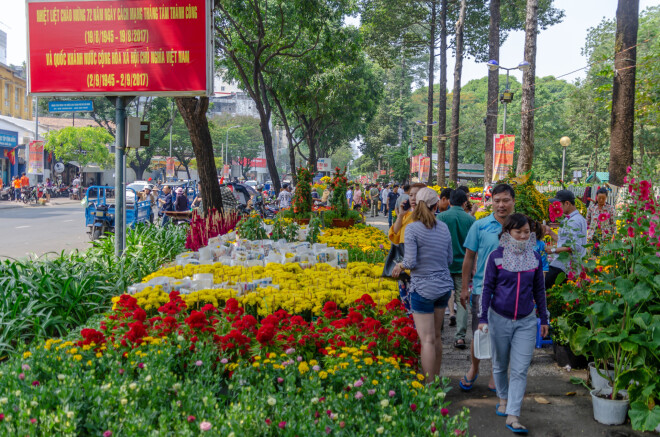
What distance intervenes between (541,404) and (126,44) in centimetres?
710

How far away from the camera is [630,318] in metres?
4.48

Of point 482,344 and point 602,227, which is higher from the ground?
point 602,227

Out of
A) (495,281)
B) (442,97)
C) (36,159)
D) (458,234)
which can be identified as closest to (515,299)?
(495,281)

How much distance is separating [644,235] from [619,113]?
8.17 m

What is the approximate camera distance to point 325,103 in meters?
28.3

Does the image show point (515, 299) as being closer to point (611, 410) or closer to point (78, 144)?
point (611, 410)

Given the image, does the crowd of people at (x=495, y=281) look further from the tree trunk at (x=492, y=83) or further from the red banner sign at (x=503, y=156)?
the tree trunk at (x=492, y=83)

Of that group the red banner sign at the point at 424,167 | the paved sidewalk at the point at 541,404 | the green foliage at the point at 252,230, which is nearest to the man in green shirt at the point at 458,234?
the paved sidewalk at the point at 541,404

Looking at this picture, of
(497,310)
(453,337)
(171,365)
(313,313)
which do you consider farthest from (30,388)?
(453,337)

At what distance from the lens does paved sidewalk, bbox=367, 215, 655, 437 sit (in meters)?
4.51

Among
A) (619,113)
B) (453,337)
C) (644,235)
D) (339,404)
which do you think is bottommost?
(453,337)

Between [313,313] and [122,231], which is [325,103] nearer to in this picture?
[122,231]

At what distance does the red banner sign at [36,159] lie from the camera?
37.6m

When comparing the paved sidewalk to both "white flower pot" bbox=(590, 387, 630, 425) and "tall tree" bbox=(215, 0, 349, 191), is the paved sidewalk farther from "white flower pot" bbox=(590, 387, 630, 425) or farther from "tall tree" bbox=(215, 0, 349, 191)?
"tall tree" bbox=(215, 0, 349, 191)
